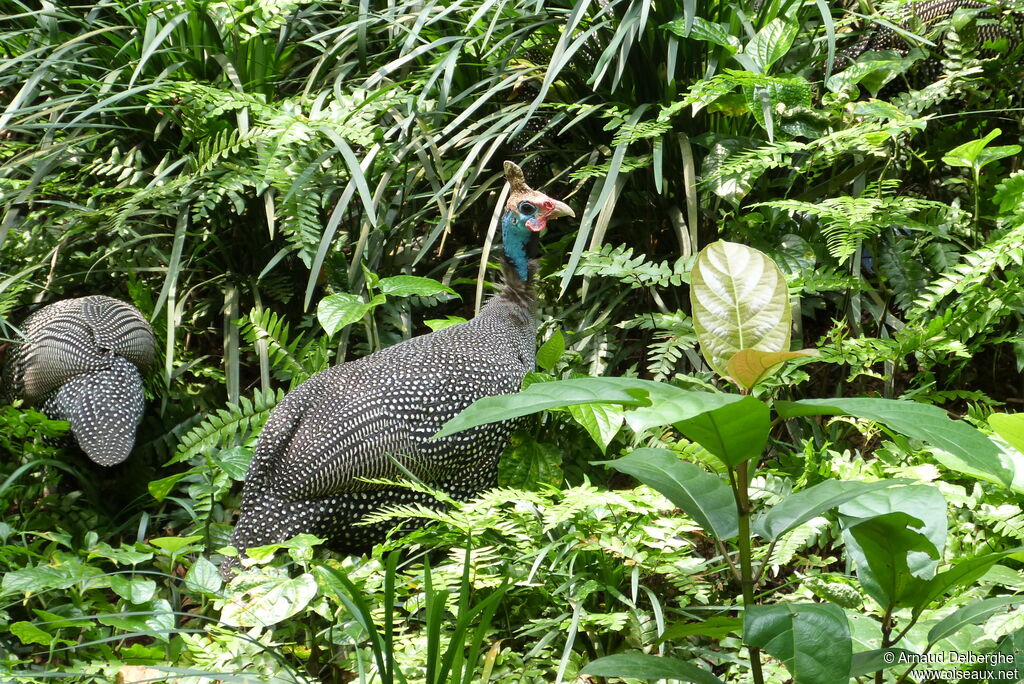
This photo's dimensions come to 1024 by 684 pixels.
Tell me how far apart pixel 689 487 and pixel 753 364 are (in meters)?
0.20

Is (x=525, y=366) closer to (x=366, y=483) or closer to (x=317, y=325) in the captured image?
(x=366, y=483)

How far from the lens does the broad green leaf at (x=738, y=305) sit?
1370mm

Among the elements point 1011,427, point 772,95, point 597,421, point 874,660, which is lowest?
point 597,421

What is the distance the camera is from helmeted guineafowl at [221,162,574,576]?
2.72 meters

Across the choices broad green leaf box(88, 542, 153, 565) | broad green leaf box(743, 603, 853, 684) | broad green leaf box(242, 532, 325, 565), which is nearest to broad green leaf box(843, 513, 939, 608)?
broad green leaf box(743, 603, 853, 684)

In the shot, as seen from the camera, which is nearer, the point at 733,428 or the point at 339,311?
the point at 733,428

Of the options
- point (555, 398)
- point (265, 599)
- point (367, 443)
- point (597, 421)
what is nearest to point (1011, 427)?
point (555, 398)

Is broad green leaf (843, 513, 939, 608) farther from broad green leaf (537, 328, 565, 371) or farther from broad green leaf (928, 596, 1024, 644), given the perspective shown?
broad green leaf (537, 328, 565, 371)

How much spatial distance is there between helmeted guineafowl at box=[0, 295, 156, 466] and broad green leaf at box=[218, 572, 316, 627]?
3.99 ft

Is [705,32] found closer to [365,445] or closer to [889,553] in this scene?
[365,445]

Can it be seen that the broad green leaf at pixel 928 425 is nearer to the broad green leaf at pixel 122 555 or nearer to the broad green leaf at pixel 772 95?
the broad green leaf at pixel 122 555

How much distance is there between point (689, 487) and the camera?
1339mm

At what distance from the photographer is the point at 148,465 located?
3.65 metres
